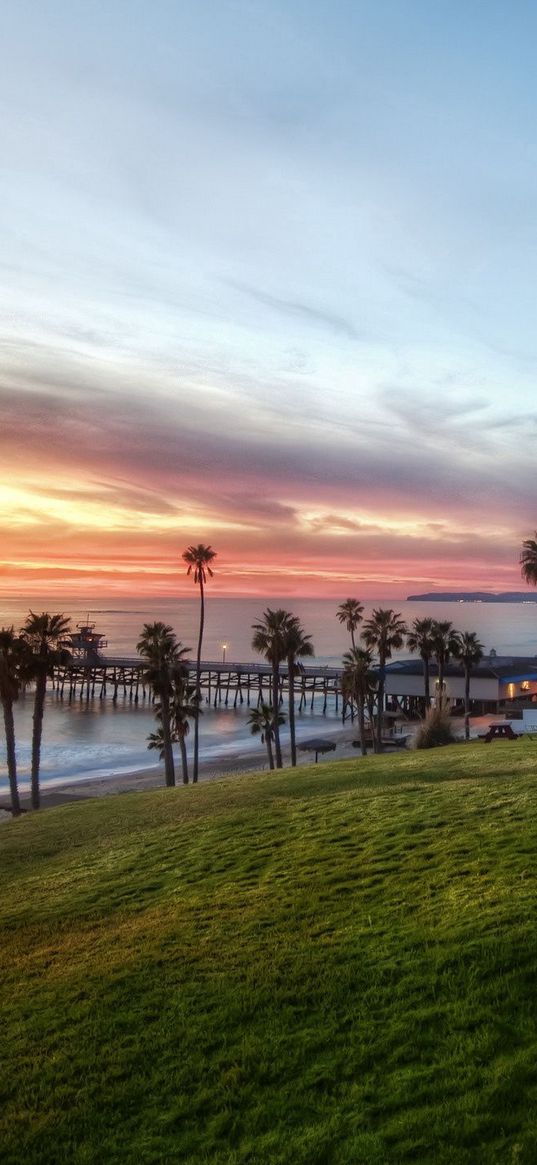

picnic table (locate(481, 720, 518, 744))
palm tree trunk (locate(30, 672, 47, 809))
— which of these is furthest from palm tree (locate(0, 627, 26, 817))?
picnic table (locate(481, 720, 518, 744))

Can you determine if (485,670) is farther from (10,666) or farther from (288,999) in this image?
(288,999)

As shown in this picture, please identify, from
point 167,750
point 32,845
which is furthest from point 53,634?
point 32,845

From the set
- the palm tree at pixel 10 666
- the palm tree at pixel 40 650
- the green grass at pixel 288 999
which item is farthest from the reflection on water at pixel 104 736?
the green grass at pixel 288 999

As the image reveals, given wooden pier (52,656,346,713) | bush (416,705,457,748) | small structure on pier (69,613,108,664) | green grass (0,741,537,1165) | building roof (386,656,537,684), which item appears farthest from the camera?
small structure on pier (69,613,108,664)

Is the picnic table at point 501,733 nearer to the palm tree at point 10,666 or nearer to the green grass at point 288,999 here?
the green grass at point 288,999

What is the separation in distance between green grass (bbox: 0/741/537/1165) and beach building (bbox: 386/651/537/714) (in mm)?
59161

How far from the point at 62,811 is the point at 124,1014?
22.5 m

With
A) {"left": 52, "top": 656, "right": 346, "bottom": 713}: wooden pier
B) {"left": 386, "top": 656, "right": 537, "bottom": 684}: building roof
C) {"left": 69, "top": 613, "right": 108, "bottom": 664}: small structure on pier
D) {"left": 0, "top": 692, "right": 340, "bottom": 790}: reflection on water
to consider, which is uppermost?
{"left": 69, "top": 613, "right": 108, "bottom": 664}: small structure on pier

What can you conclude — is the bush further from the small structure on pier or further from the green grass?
the small structure on pier

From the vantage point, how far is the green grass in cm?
693

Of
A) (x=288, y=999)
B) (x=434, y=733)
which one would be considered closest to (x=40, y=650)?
(x=434, y=733)

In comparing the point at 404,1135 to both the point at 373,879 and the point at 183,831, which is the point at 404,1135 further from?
the point at 183,831

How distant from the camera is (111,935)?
1300 cm

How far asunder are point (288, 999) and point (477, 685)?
7115cm
